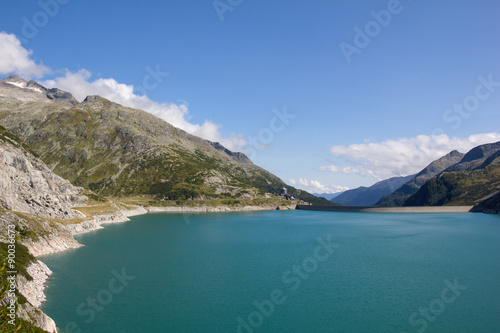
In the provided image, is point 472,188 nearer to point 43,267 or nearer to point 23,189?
point 43,267

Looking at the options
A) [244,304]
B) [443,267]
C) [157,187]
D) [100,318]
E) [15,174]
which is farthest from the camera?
[157,187]

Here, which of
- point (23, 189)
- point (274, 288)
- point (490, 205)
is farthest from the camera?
point (490, 205)

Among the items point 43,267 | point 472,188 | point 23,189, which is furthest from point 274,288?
point 472,188

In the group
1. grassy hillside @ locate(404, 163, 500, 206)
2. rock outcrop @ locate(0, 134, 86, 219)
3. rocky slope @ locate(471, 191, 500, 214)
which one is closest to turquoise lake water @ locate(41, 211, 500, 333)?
rock outcrop @ locate(0, 134, 86, 219)

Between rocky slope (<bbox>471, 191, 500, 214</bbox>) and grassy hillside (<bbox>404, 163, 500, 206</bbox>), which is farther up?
grassy hillside (<bbox>404, 163, 500, 206</bbox>)

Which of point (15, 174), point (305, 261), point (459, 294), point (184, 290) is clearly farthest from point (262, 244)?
point (15, 174)

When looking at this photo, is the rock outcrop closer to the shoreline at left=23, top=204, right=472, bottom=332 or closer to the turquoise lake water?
the shoreline at left=23, top=204, right=472, bottom=332

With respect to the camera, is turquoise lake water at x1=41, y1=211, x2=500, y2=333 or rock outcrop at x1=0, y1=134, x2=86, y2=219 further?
rock outcrop at x1=0, y1=134, x2=86, y2=219

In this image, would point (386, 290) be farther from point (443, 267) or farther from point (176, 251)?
point (176, 251)
